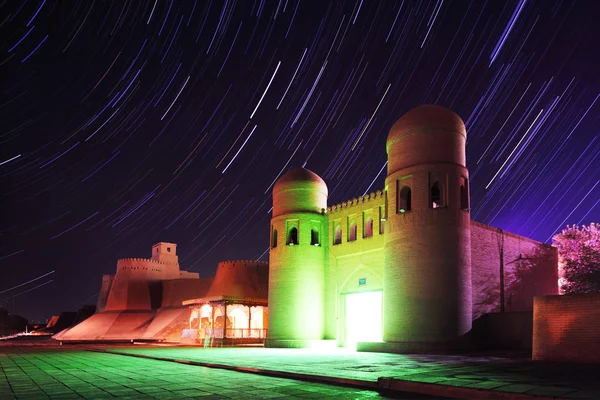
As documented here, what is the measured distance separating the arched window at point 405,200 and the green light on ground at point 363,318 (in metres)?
5.48

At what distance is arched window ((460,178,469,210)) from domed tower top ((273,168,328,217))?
9985 mm

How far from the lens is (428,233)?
23.1m

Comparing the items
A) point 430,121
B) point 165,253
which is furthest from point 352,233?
point 165,253

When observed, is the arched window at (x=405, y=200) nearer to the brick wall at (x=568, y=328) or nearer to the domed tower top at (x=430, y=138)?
the domed tower top at (x=430, y=138)

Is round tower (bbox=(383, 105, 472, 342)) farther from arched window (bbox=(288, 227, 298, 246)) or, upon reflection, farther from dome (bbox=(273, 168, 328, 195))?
arched window (bbox=(288, 227, 298, 246))

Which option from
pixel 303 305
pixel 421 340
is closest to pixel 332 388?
pixel 421 340

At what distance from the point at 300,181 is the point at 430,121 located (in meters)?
10.0

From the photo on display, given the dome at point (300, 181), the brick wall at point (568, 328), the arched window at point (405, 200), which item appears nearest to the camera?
the brick wall at point (568, 328)

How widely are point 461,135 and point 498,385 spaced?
17004mm

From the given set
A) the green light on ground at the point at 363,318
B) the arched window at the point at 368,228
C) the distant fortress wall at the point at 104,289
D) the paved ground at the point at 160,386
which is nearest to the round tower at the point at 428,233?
the arched window at the point at 368,228

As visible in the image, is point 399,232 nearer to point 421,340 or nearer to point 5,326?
point 421,340

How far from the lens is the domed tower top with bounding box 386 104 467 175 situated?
Answer: 24.0 m

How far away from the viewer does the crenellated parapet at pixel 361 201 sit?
28.1 meters

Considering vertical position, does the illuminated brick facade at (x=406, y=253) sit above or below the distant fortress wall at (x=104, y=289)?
above
